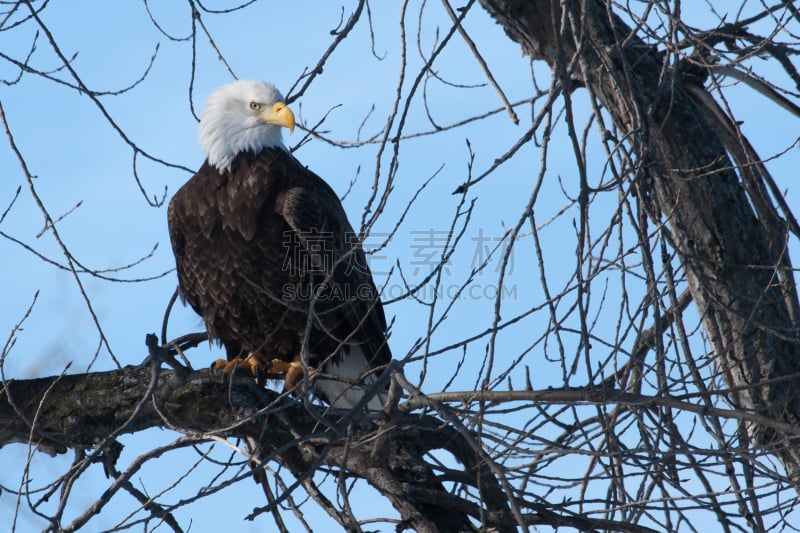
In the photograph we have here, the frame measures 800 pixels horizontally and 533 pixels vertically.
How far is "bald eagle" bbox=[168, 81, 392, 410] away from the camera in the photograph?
446 cm

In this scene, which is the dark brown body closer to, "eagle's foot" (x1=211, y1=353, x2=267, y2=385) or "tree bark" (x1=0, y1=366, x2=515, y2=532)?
"eagle's foot" (x1=211, y1=353, x2=267, y2=385)

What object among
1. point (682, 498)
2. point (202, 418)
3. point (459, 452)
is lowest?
point (682, 498)

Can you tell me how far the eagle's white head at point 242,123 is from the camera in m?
4.81

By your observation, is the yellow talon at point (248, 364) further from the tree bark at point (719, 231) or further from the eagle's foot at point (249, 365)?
the tree bark at point (719, 231)

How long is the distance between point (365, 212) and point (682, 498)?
4.21 feet

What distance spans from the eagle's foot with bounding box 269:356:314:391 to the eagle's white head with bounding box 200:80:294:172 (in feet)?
3.22

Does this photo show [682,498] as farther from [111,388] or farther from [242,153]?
[242,153]

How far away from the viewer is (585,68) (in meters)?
2.98

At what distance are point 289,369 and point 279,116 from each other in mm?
1228

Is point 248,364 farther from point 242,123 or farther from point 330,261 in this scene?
point 242,123

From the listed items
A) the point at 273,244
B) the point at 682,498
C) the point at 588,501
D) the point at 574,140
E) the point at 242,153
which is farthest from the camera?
the point at 242,153

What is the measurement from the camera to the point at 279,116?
4754 millimetres

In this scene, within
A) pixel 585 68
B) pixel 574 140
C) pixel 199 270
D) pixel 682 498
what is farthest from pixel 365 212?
pixel 199 270

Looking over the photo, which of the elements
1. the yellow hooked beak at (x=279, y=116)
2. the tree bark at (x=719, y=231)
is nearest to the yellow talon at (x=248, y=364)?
the yellow hooked beak at (x=279, y=116)
